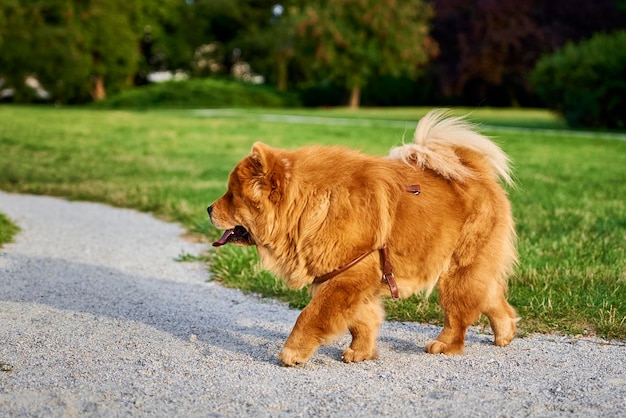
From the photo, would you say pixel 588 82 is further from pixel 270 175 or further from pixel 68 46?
pixel 68 46

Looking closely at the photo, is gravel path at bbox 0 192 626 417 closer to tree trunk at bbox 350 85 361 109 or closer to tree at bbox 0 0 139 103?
tree trunk at bbox 350 85 361 109

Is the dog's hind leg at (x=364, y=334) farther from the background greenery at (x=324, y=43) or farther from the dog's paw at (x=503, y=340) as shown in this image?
the background greenery at (x=324, y=43)

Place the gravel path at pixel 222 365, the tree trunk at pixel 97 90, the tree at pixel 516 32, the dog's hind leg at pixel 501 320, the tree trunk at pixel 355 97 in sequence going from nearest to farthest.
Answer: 1. the gravel path at pixel 222 365
2. the dog's hind leg at pixel 501 320
3. the tree at pixel 516 32
4. the tree trunk at pixel 355 97
5. the tree trunk at pixel 97 90

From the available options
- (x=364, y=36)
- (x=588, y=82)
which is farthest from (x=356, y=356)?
(x=364, y=36)

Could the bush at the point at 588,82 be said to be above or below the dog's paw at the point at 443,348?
above

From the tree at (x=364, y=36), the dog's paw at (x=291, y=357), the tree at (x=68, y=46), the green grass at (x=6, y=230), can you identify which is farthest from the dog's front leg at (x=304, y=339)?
the tree at (x=68, y=46)

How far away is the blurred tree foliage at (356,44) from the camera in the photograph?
44.4 metres

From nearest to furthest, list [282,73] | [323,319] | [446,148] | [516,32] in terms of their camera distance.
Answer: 1. [323,319]
2. [446,148]
3. [516,32]
4. [282,73]

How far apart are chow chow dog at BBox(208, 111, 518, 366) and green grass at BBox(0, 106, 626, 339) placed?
556 millimetres

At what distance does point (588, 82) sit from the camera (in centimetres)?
2386

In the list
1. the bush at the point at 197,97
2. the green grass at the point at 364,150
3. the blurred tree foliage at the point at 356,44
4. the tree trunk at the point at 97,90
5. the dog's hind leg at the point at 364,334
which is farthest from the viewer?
the tree trunk at the point at 97,90

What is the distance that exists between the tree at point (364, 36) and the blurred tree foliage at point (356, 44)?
0.07 meters

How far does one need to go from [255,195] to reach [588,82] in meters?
21.6

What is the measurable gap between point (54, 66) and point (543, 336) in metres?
48.4
